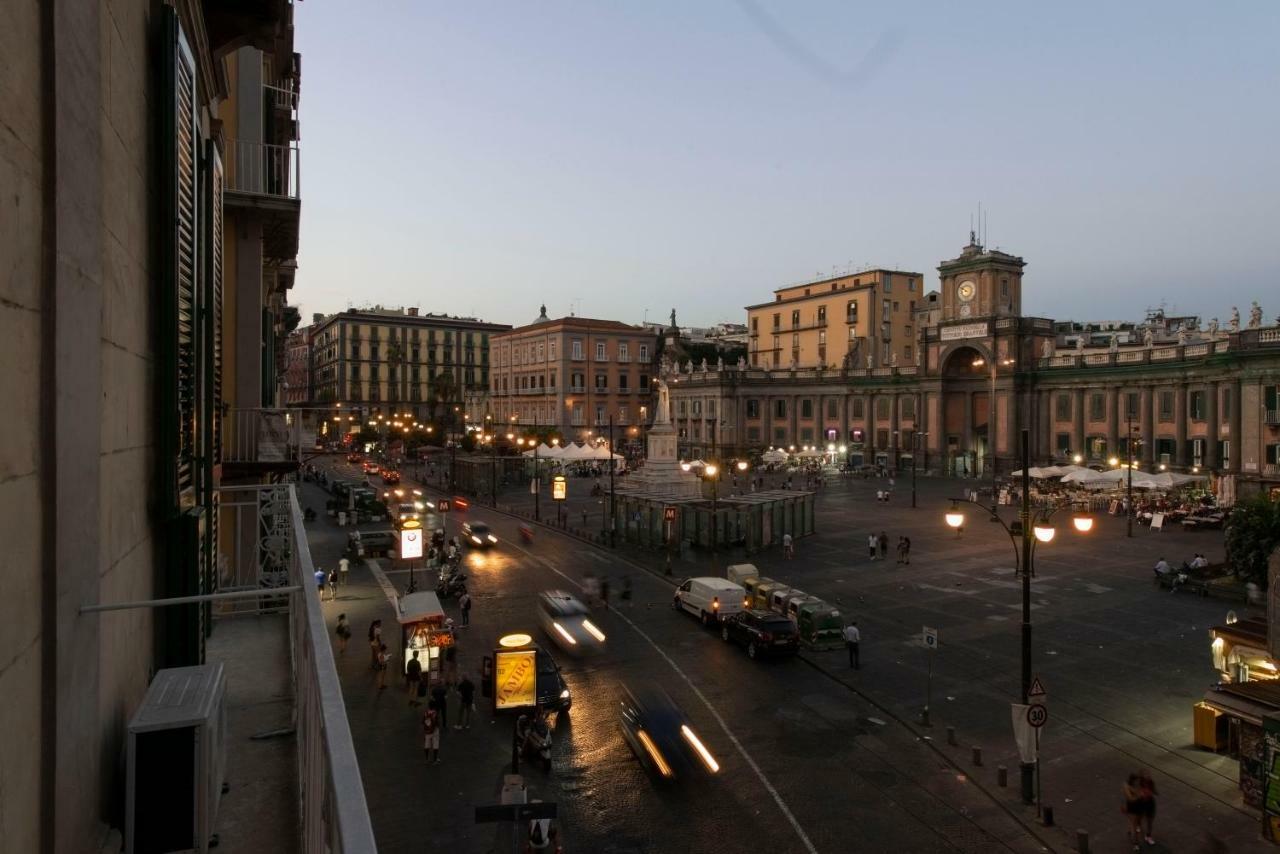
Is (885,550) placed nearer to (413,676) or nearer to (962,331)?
(413,676)

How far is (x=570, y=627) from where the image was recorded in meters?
22.4

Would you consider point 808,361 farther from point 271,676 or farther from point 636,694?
point 271,676

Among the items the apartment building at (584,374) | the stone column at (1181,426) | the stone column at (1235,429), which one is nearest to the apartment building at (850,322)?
the apartment building at (584,374)

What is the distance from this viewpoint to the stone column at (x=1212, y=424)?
56.6m

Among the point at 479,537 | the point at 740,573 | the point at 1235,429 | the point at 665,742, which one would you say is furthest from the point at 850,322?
the point at 665,742

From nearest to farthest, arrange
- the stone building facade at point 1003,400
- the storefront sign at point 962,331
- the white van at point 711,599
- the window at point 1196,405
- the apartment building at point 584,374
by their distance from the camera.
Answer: the white van at point 711,599 → the stone building facade at point 1003,400 → the window at point 1196,405 → the storefront sign at point 962,331 → the apartment building at point 584,374

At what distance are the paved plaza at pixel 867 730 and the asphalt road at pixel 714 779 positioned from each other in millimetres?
47

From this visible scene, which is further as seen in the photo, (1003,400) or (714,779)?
(1003,400)

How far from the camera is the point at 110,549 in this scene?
461 centimetres

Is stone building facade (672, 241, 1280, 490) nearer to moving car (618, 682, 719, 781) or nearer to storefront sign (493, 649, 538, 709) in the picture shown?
moving car (618, 682, 719, 781)

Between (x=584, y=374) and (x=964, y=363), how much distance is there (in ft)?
144

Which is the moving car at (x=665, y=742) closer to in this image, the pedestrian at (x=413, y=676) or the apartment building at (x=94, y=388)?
the pedestrian at (x=413, y=676)

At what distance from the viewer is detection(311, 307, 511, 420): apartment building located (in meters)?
117

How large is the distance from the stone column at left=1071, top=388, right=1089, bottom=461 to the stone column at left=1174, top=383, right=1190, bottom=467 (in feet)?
26.0
